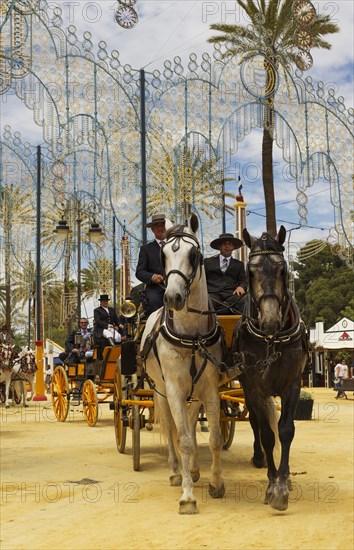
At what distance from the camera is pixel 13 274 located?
2822 cm

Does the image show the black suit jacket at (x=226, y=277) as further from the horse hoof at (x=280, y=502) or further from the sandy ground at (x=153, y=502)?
the horse hoof at (x=280, y=502)

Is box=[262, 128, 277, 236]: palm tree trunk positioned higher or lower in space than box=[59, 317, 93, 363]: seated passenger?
higher

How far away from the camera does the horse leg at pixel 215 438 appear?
8149 mm

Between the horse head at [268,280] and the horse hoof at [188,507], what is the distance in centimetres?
217

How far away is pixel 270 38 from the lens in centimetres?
1914

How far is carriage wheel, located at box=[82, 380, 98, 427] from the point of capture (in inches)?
712

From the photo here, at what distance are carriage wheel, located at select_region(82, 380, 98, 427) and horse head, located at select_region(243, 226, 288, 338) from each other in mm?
11726

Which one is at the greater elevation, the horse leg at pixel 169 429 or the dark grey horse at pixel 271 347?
the dark grey horse at pixel 271 347

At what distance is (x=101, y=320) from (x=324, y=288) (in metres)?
44.7

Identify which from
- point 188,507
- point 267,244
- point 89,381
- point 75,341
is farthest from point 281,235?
point 75,341

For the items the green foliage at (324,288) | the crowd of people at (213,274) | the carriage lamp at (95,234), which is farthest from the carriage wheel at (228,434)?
the green foliage at (324,288)

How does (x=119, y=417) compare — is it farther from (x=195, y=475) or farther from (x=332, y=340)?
(x=332, y=340)

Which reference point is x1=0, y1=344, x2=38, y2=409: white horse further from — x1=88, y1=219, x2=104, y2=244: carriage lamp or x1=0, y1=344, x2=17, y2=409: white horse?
x1=88, y1=219, x2=104, y2=244: carriage lamp

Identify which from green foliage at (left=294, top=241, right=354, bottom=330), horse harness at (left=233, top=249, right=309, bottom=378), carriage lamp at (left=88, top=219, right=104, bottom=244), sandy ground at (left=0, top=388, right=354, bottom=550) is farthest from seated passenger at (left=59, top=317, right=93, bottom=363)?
green foliage at (left=294, top=241, right=354, bottom=330)
